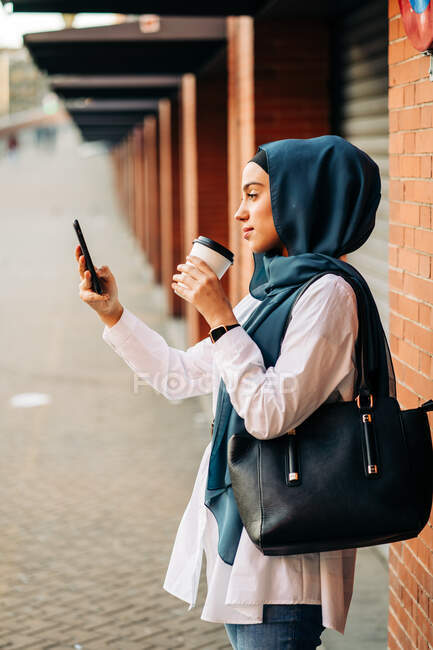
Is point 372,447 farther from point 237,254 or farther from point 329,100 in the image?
point 237,254

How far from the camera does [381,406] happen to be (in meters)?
2.09

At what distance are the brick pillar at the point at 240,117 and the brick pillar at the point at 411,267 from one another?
2.91 m

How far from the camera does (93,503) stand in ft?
20.0

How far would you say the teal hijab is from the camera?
2131mm

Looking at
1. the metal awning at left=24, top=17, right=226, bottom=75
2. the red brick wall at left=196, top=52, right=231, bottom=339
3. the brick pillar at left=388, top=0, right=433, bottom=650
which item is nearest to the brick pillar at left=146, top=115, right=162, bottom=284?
the red brick wall at left=196, top=52, right=231, bottom=339

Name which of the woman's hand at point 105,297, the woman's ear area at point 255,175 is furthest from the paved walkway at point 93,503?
the woman's ear area at point 255,175

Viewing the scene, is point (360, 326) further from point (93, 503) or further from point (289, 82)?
point (93, 503)

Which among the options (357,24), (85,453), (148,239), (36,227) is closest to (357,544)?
(357,24)

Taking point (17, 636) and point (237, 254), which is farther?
point (237, 254)

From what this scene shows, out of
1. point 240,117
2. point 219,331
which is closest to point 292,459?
point 219,331

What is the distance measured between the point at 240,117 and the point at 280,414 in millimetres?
4773

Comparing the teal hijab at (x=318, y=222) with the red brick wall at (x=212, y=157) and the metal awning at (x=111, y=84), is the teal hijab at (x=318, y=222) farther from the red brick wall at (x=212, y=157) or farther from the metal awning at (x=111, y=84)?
the metal awning at (x=111, y=84)

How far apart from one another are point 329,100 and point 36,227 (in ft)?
125

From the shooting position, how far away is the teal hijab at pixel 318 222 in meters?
2.13
